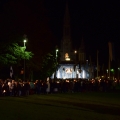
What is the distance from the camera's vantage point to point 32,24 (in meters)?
55.4

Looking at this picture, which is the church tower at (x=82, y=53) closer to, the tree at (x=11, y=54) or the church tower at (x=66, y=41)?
the church tower at (x=66, y=41)

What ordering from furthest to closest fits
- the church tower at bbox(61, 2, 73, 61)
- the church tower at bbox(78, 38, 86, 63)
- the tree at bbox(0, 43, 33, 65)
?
the church tower at bbox(78, 38, 86, 63) → the church tower at bbox(61, 2, 73, 61) → the tree at bbox(0, 43, 33, 65)

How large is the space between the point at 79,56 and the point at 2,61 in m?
148

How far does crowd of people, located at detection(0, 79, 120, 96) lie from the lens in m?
39.2

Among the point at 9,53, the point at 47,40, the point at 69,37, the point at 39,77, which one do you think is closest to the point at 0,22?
the point at 9,53

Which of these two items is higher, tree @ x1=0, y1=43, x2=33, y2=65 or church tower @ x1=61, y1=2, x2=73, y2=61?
church tower @ x1=61, y1=2, x2=73, y2=61

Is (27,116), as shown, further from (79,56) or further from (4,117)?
(79,56)

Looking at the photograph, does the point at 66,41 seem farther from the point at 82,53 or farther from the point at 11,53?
the point at 11,53

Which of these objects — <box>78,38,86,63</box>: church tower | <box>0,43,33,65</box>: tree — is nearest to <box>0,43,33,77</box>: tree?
<box>0,43,33,65</box>: tree

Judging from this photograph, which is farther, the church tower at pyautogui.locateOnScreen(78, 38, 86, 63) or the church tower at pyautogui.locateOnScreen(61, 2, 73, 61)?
the church tower at pyautogui.locateOnScreen(78, 38, 86, 63)

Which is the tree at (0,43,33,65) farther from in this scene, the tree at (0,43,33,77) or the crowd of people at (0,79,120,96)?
the crowd of people at (0,79,120,96)

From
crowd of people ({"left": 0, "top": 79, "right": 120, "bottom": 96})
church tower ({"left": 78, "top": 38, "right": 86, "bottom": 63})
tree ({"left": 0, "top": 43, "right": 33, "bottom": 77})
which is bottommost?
crowd of people ({"left": 0, "top": 79, "right": 120, "bottom": 96})

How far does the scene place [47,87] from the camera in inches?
1795

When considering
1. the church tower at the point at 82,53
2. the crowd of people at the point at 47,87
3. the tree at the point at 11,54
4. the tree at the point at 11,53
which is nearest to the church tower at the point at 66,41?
the church tower at the point at 82,53
